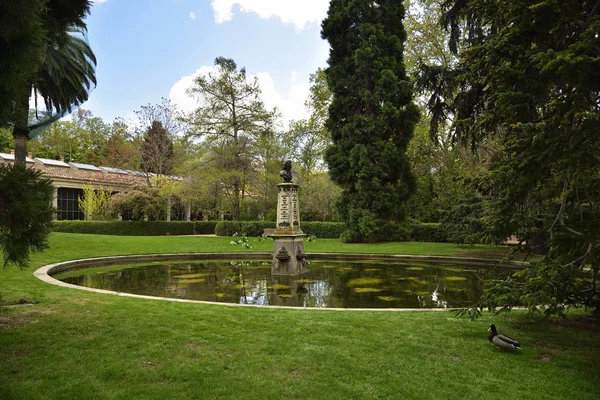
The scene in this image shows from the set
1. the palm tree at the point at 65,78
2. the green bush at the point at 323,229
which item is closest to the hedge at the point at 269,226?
the green bush at the point at 323,229

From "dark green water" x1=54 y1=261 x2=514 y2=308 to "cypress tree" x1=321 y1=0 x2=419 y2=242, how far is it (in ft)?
24.4

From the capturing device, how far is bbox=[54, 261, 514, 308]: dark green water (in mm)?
8156

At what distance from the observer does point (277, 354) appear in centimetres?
423

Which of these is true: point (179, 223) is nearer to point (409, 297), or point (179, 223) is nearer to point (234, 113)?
point (234, 113)

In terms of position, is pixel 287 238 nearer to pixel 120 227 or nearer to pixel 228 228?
pixel 228 228

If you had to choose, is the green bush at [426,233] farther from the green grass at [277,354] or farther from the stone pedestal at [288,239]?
the green grass at [277,354]

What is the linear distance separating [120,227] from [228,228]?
7.54 m

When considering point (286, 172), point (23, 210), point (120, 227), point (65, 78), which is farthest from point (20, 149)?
point (120, 227)

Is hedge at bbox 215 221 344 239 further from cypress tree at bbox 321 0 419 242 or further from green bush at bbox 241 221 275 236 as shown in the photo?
cypress tree at bbox 321 0 419 242

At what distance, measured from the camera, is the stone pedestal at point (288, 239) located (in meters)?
11.5

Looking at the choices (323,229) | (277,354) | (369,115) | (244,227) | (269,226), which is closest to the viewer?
(277,354)

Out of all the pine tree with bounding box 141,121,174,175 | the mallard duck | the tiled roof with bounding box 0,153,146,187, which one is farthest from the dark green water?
the tiled roof with bounding box 0,153,146,187

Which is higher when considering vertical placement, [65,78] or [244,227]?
A: [65,78]

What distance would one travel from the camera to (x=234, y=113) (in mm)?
27938
